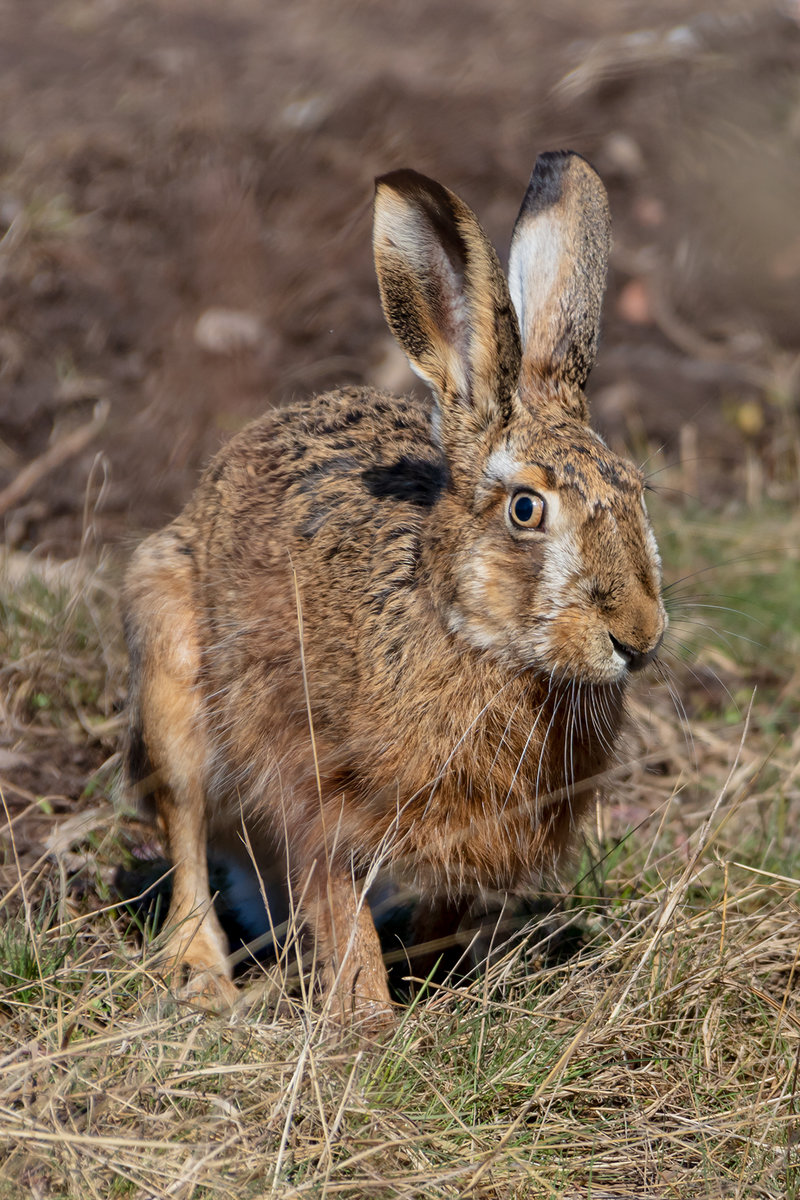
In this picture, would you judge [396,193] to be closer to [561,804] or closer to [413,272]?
[413,272]

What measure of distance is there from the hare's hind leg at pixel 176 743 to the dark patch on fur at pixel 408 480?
2.40 feet

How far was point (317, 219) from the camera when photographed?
24.1ft

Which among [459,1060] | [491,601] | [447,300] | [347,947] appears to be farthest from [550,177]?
[459,1060]

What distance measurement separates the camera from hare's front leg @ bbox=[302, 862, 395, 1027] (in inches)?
130

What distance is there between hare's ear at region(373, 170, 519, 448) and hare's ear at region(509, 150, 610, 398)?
220 mm

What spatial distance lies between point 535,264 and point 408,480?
70 centimetres

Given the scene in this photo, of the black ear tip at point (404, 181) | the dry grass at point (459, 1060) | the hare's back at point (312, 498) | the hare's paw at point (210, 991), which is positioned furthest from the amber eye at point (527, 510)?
the hare's paw at point (210, 991)

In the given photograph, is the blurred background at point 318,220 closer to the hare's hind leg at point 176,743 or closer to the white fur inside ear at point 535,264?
the hare's hind leg at point 176,743

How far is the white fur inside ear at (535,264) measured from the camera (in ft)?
12.0

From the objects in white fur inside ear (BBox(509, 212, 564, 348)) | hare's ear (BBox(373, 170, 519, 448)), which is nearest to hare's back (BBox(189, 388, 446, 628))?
hare's ear (BBox(373, 170, 519, 448))

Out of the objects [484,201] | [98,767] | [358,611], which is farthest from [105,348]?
[358,611]

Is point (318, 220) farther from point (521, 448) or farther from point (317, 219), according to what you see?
point (521, 448)

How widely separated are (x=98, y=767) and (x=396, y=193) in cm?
226

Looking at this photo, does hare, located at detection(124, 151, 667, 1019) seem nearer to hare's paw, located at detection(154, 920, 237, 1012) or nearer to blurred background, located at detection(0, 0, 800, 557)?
hare's paw, located at detection(154, 920, 237, 1012)
